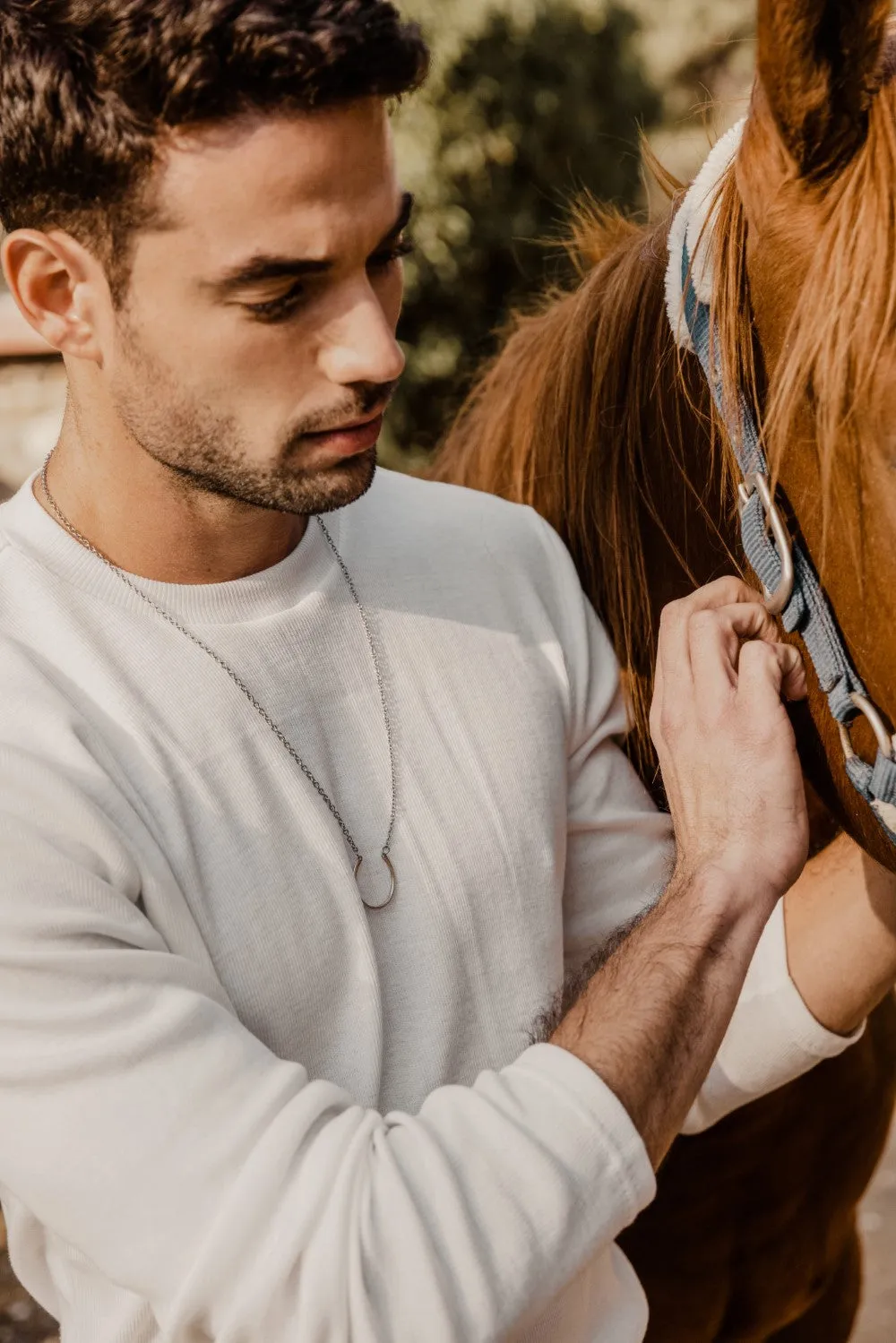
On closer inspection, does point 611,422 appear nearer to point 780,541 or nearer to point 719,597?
point 719,597

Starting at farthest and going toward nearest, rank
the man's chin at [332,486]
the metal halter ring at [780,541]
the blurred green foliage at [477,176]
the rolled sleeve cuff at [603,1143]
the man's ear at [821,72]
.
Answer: the blurred green foliage at [477,176] → the man's chin at [332,486] → the metal halter ring at [780,541] → the rolled sleeve cuff at [603,1143] → the man's ear at [821,72]

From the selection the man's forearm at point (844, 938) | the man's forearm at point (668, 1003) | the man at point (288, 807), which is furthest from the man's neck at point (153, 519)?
the man's forearm at point (844, 938)

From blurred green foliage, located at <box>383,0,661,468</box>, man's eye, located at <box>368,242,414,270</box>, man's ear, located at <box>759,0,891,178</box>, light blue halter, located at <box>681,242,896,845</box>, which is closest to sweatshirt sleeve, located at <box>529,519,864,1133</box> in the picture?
light blue halter, located at <box>681,242,896,845</box>

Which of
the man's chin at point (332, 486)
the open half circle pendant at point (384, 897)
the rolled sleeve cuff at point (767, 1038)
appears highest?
the man's chin at point (332, 486)

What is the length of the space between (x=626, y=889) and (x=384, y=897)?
0.35 metres

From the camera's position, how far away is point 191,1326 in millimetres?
1084

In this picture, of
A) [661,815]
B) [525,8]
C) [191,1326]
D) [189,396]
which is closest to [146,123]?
[189,396]

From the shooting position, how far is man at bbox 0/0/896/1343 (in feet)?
3.39

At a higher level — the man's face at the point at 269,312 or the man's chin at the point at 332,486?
the man's face at the point at 269,312

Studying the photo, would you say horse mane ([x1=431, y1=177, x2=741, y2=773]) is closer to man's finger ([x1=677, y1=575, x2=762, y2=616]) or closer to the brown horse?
the brown horse

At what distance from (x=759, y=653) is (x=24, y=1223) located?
84 cm

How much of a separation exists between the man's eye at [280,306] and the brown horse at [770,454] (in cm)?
37

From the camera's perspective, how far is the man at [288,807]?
3.39ft

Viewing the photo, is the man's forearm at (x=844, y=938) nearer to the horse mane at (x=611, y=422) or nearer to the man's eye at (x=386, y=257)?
the horse mane at (x=611, y=422)
